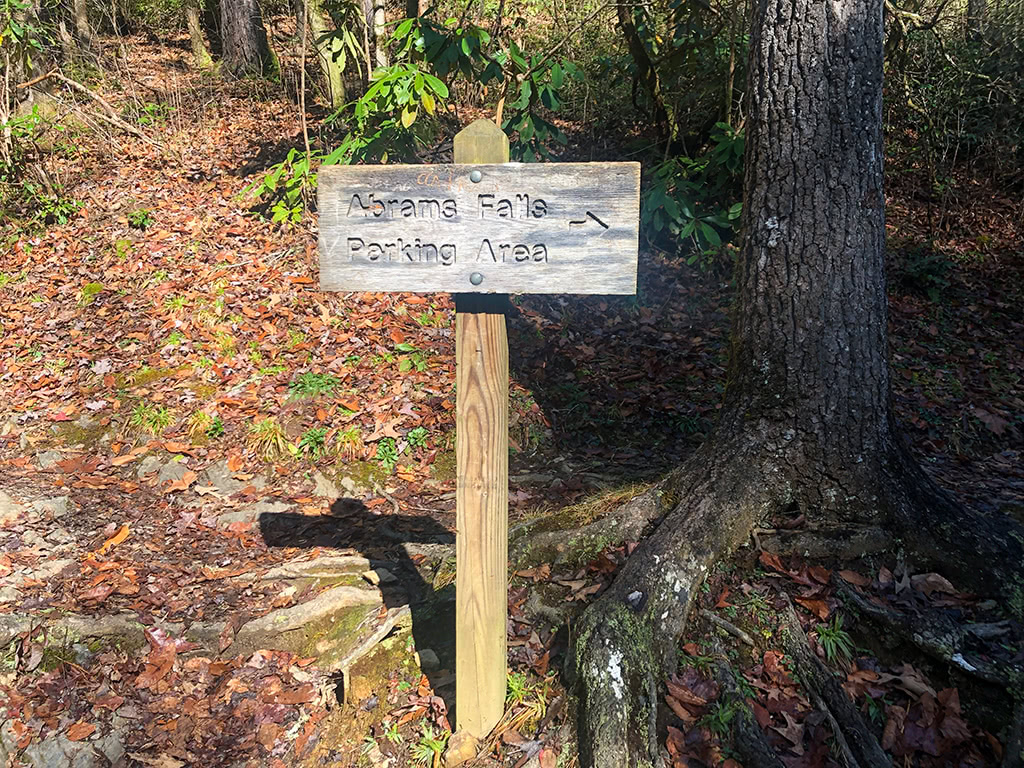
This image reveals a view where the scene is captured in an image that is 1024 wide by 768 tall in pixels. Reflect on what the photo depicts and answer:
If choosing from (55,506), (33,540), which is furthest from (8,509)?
(33,540)

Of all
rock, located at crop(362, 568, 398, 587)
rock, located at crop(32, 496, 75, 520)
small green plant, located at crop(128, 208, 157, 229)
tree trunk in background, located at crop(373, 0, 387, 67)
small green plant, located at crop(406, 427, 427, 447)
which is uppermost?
tree trunk in background, located at crop(373, 0, 387, 67)

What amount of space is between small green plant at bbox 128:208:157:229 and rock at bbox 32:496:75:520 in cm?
397

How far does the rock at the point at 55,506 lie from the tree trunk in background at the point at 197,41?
34.1 feet

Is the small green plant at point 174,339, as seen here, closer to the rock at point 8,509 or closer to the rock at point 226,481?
the rock at point 226,481

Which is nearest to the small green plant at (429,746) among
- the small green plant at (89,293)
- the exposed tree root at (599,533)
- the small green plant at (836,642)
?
the exposed tree root at (599,533)

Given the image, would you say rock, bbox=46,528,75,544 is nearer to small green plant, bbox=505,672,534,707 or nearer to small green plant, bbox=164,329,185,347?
small green plant, bbox=164,329,185,347

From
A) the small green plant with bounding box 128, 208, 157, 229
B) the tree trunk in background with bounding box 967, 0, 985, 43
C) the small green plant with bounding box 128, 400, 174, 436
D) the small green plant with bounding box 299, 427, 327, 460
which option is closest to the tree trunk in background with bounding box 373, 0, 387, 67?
the small green plant with bounding box 128, 208, 157, 229

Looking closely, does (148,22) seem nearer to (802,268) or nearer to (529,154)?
(529,154)

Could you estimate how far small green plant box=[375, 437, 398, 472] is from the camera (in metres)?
5.06

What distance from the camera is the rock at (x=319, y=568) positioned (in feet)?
13.0

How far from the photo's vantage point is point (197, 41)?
12938mm

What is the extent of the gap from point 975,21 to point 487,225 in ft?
31.7

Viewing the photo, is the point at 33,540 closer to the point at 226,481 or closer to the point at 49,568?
the point at 49,568

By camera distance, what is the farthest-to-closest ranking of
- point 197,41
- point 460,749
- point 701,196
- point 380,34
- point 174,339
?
point 197,41 < point 380,34 < point 701,196 < point 174,339 < point 460,749
